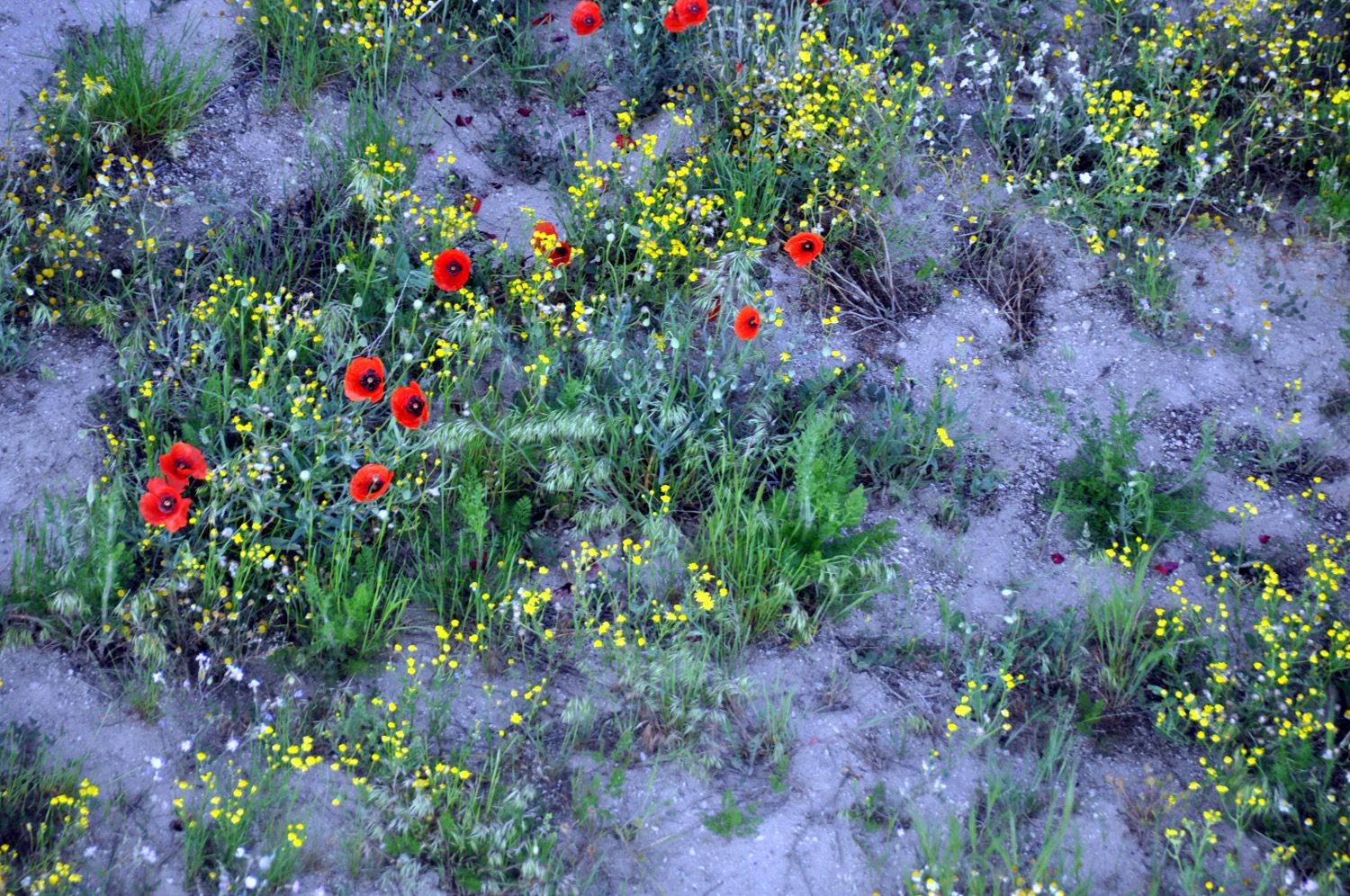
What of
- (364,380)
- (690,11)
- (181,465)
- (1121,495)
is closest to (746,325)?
(364,380)

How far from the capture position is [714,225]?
14.1 feet

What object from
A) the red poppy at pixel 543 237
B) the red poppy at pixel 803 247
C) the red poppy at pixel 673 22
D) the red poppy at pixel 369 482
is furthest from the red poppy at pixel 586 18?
the red poppy at pixel 369 482

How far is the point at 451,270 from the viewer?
3.64m

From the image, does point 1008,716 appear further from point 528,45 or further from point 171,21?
point 171,21

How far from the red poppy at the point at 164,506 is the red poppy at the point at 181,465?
4 cm

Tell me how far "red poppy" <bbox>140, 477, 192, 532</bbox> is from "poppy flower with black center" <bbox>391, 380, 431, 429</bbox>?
0.62 metres

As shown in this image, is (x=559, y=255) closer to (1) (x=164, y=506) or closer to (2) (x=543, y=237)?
(2) (x=543, y=237)

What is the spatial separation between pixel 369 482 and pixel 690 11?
2266 mm

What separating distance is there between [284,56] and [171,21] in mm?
535

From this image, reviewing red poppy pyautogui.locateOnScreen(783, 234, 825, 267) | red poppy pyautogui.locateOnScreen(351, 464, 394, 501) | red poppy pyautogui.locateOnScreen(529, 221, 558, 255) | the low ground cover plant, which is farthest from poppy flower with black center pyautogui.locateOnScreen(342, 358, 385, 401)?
red poppy pyautogui.locateOnScreen(783, 234, 825, 267)

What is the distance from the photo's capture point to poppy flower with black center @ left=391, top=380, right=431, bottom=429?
→ 3.26m

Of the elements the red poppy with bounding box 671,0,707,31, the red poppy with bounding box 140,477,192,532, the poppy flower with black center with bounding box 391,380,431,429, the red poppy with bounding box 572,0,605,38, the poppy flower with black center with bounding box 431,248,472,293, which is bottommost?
the red poppy with bounding box 140,477,192,532

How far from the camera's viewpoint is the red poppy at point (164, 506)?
300 cm

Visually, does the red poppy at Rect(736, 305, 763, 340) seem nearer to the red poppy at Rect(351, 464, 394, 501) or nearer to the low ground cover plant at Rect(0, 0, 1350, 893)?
the low ground cover plant at Rect(0, 0, 1350, 893)
